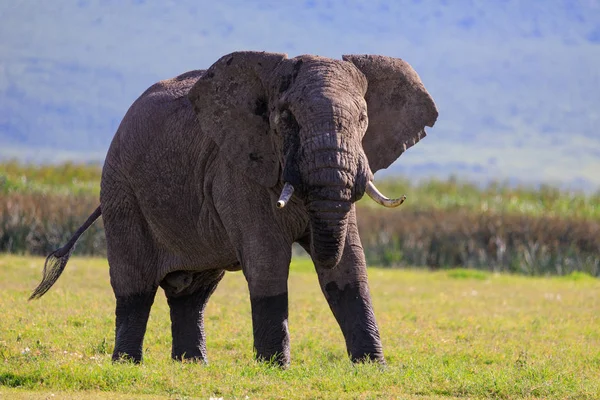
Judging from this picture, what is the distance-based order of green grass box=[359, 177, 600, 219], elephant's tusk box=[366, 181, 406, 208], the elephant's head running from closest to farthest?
the elephant's head, elephant's tusk box=[366, 181, 406, 208], green grass box=[359, 177, 600, 219]

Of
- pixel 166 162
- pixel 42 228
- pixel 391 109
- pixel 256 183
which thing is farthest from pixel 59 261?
pixel 42 228

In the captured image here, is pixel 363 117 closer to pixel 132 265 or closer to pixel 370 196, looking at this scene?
pixel 370 196

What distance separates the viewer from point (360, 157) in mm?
9484

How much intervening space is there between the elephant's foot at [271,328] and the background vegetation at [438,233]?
54.0ft

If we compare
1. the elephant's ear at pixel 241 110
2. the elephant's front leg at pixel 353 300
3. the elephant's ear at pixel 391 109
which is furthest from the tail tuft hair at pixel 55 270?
the elephant's ear at pixel 391 109

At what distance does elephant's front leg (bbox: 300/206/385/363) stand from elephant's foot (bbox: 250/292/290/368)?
46 cm

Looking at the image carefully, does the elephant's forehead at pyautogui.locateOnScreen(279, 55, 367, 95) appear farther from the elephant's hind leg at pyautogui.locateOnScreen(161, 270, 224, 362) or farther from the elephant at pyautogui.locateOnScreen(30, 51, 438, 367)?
the elephant's hind leg at pyautogui.locateOnScreen(161, 270, 224, 362)

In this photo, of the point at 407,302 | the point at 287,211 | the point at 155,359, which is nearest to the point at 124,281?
the point at 155,359

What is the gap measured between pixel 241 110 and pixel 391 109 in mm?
1414

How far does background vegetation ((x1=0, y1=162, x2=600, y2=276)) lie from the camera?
26.5 meters

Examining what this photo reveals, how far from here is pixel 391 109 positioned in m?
11.0

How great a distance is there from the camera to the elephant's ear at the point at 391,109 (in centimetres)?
1080

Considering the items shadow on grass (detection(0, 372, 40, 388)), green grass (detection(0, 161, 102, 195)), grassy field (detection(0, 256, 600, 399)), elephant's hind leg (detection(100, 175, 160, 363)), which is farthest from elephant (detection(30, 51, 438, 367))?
green grass (detection(0, 161, 102, 195))

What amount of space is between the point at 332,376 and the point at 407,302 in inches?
366
